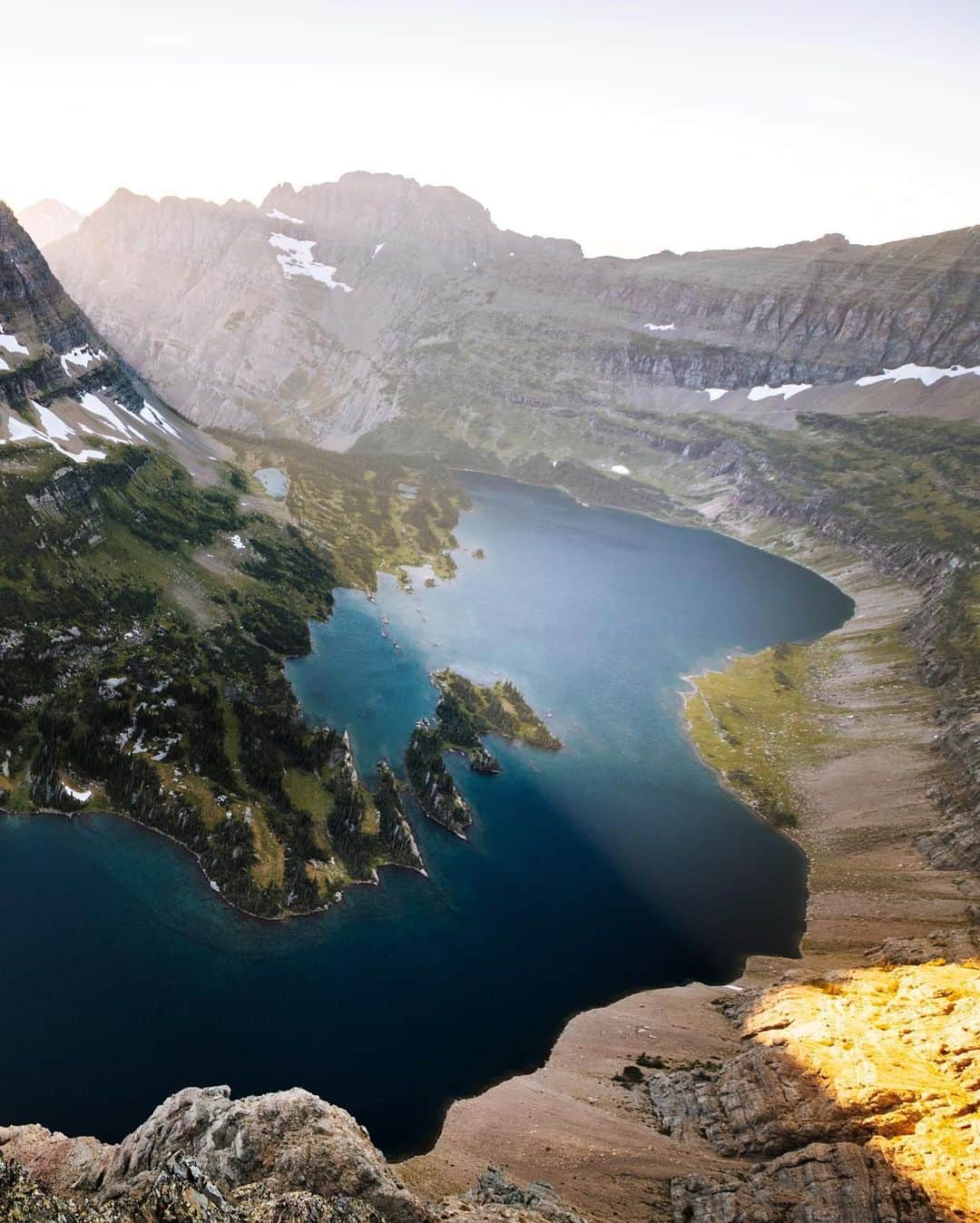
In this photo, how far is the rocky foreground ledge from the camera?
34375 millimetres

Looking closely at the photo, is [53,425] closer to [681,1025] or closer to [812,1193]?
[681,1025]

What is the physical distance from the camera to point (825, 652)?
185 meters

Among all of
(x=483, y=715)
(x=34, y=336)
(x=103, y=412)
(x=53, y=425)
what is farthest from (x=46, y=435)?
(x=483, y=715)

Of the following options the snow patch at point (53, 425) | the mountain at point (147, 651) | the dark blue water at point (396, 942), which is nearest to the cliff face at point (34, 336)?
the mountain at point (147, 651)

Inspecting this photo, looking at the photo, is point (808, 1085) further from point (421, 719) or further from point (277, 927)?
point (421, 719)

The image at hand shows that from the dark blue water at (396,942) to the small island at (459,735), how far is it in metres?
2.92

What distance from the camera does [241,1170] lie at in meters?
41.2

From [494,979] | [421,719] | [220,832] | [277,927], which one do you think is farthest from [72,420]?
[494,979]

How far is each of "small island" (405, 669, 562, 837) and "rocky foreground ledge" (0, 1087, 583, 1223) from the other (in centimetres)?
6125

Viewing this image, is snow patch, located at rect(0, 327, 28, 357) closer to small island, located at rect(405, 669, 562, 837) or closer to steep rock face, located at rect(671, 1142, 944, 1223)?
small island, located at rect(405, 669, 562, 837)

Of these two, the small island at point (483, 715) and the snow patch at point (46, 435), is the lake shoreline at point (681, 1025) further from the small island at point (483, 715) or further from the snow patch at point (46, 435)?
the snow patch at point (46, 435)

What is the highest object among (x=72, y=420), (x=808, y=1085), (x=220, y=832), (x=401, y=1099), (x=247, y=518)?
(x=72, y=420)

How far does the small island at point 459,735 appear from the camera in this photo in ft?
361

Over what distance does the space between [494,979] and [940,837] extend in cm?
6736
